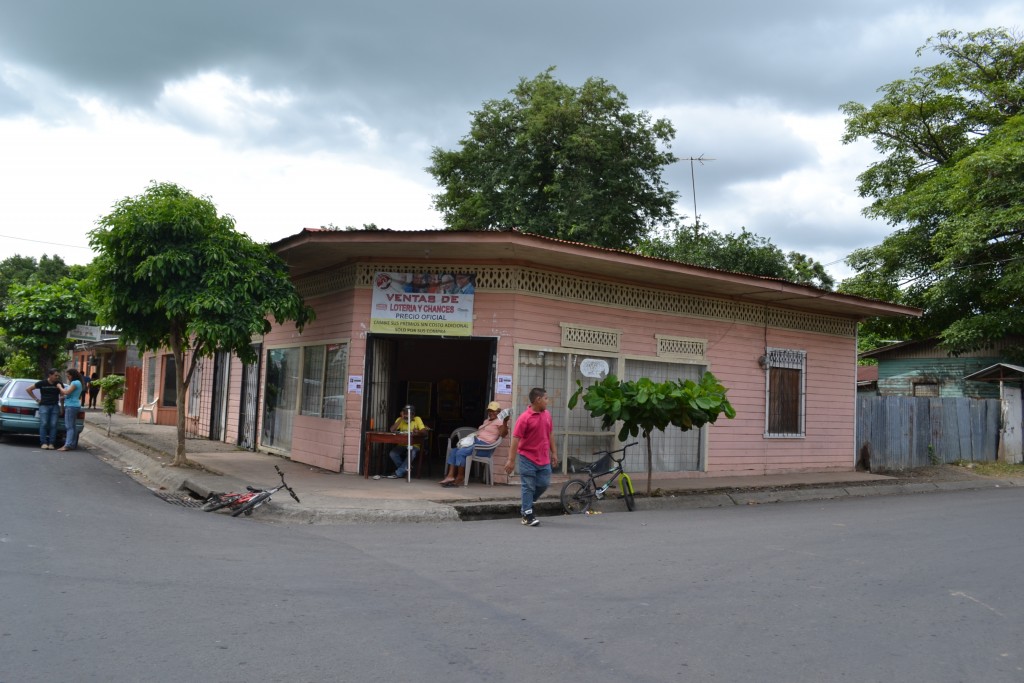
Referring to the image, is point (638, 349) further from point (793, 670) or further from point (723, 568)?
point (793, 670)

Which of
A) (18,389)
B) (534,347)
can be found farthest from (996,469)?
(18,389)

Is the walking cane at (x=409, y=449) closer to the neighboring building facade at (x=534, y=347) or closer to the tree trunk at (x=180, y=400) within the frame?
the neighboring building facade at (x=534, y=347)

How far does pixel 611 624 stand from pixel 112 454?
13921mm

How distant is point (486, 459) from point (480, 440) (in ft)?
1.15

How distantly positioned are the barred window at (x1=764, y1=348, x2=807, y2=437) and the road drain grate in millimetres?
10722

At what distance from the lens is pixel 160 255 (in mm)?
11352

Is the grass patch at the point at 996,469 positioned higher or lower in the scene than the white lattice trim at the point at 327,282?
lower

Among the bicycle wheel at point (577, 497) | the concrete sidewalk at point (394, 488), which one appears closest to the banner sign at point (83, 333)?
the concrete sidewalk at point (394, 488)

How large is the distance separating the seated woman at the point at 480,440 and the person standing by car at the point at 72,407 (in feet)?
27.9

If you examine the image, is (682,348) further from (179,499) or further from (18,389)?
(18,389)

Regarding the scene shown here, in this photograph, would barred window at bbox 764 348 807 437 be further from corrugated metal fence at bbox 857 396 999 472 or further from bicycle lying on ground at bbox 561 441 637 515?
bicycle lying on ground at bbox 561 441 637 515

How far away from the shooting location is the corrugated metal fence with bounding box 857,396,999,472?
1762cm

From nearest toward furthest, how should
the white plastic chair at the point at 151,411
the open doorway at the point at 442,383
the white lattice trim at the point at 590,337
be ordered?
the white lattice trim at the point at 590,337 < the open doorway at the point at 442,383 < the white plastic chair at the point at 151,411

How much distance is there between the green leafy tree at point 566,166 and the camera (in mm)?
29391
